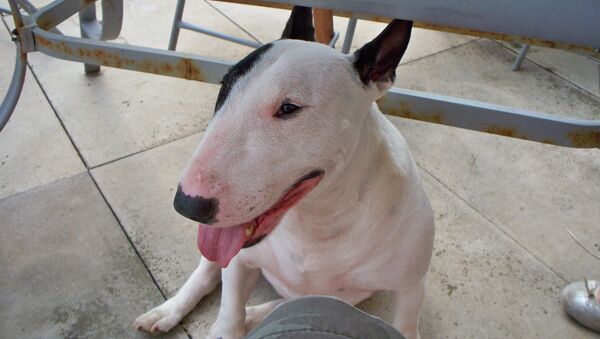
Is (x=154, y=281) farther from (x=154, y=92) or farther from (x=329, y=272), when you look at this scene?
(x=154, y=92)

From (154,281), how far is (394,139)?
4.04 ft

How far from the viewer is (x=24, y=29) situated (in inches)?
75.2

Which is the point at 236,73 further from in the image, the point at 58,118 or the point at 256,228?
the point at 58,118

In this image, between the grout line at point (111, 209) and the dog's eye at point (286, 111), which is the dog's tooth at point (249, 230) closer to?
the dog's eye at point (286, 111)

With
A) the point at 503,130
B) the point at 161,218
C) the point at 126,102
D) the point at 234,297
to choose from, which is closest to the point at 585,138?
the point at 503,130

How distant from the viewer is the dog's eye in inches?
44.1

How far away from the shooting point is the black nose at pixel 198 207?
1049mm

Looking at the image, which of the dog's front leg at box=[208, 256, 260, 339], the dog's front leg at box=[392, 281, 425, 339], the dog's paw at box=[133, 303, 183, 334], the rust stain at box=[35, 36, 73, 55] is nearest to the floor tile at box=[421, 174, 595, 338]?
the dog's front leg at box=[392, 281, 425, 339]

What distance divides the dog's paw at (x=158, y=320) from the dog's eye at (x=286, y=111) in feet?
3.85

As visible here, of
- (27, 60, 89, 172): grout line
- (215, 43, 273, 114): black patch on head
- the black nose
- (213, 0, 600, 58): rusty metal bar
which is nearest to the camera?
the black nose

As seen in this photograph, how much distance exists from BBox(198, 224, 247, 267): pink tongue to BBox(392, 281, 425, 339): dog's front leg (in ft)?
2.09

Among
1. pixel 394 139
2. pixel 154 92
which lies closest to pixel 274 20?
pixel 154 92

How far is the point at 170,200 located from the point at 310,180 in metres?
1.52

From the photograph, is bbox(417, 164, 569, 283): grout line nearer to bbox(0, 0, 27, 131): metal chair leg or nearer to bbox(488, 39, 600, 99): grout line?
bbox(488, 39, 600, 99): grout line
